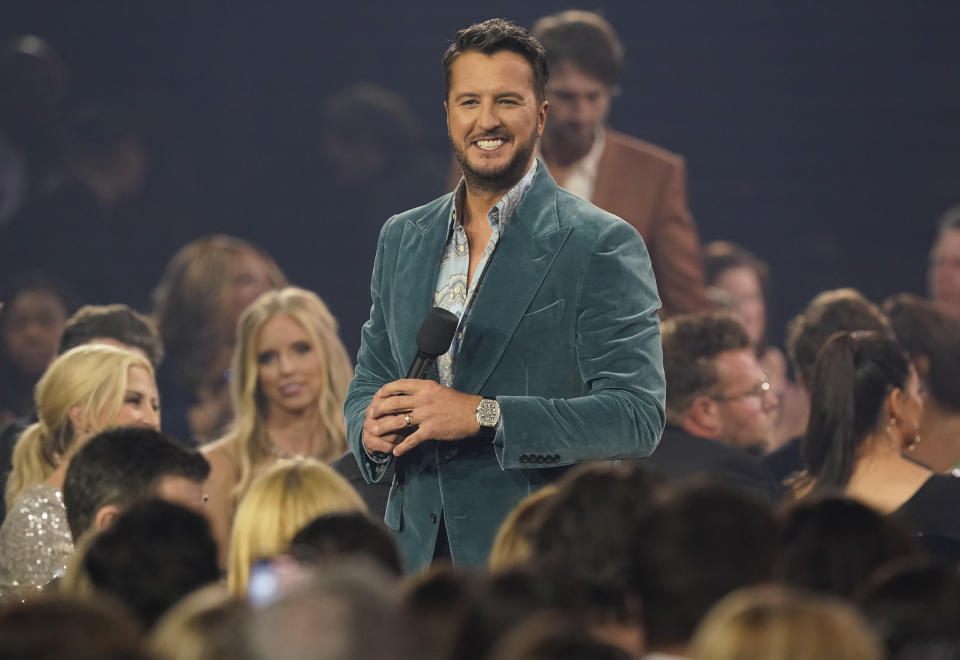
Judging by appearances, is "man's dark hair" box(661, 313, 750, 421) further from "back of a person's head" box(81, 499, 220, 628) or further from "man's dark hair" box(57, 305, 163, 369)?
"back of a person's head" box(81, 499, 220, 628)

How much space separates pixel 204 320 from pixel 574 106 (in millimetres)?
1921

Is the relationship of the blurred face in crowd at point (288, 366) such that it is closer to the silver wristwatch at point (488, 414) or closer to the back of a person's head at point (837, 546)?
the silver wristwatch at point (488, 414)

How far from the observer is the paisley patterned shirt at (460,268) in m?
2.63

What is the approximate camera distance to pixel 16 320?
6.70 m

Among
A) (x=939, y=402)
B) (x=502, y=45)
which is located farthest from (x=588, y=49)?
(x=502, y=45)

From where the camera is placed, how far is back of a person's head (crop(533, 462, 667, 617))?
1.74 meters

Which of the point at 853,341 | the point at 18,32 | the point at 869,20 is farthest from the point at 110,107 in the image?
the point at 853,341

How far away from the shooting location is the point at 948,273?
23.4ft

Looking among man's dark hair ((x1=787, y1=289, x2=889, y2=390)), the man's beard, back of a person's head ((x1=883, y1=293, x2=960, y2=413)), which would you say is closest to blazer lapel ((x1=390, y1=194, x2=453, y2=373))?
the man's beard

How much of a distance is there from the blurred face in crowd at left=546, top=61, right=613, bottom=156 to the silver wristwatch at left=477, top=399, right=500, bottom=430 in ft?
14.0

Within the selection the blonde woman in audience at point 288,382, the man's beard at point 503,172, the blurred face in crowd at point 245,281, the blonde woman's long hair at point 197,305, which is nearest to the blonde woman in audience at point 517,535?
the man's beard at point 503,172

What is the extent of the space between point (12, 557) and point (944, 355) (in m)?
3.36

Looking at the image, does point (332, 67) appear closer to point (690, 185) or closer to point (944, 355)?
point (690, 185)

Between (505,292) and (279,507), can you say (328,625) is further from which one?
(505,292)
